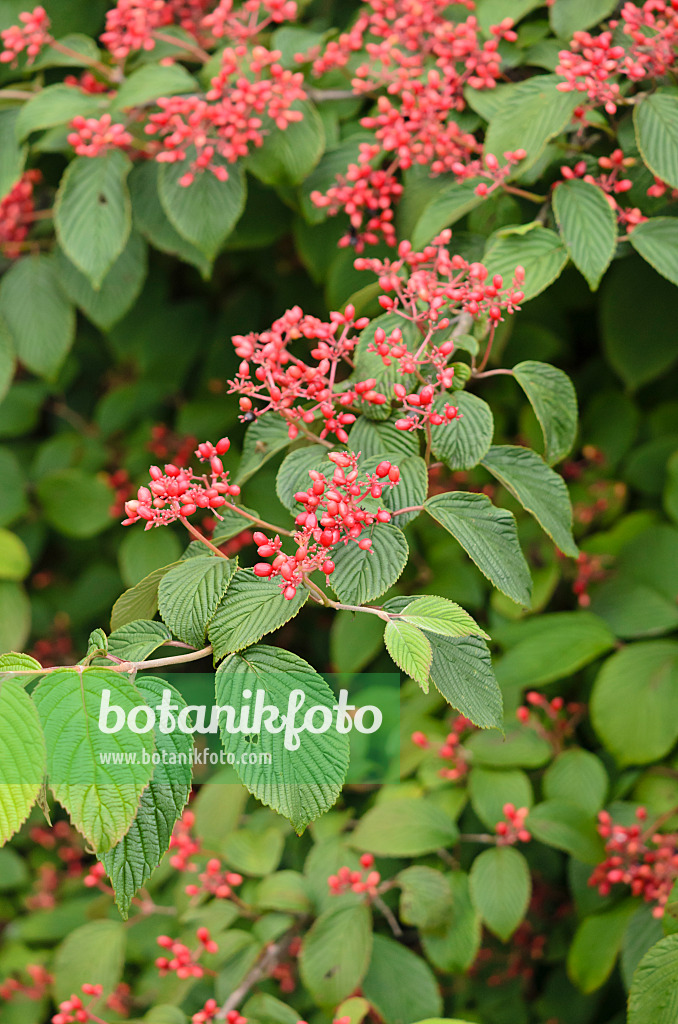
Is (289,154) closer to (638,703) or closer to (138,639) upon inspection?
(138,639)

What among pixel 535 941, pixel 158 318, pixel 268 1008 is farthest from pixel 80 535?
pixel 535 941

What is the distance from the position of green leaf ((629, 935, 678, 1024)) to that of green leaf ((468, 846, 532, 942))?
1.24 ft

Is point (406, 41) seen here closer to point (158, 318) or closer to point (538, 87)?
point (538, 87)

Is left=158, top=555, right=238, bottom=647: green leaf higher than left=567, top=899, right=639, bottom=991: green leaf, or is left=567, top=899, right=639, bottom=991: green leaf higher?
left=158, top=555, right=238, bottom=647: green leaf

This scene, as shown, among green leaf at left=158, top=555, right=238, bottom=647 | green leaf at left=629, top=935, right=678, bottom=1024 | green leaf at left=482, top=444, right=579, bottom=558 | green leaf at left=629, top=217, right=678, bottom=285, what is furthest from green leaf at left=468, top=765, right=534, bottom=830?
green leaf at left=629, top=217, right=678, bottom=285

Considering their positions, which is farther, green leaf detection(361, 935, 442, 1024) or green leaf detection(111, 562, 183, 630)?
green leaf detection(361, 935, 442, 1024)

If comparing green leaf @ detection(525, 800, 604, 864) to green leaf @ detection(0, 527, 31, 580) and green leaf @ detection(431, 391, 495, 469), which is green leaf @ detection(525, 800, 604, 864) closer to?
green leaf @ detection(431, 391, 495, 469)

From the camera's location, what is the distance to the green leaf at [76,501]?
2.28 m

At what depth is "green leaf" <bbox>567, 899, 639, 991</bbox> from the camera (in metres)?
1.50

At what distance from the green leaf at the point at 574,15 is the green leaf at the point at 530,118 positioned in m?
0.21

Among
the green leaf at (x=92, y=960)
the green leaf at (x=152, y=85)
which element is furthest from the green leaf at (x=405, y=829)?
the green leaf at (x=152, y=85)

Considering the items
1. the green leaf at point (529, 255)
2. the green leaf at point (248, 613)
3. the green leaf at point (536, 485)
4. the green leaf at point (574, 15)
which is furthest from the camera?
the green leaf at point (574, 15)

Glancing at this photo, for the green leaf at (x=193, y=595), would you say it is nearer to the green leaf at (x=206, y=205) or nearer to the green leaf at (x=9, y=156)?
the green leaf at (x=206, y=205)

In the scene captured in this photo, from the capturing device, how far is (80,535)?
7.50ft
